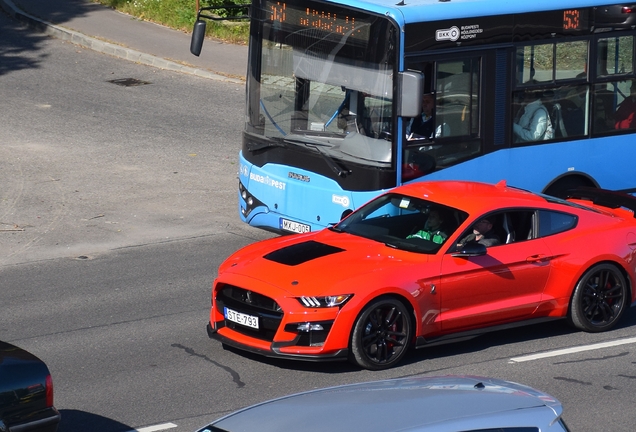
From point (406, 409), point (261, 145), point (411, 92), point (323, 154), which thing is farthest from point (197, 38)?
point (406, 409)

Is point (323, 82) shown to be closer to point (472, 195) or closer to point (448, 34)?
point (448, 34)

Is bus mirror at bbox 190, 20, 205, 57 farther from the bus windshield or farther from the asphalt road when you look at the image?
the asphalt road

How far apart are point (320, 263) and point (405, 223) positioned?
1.17 metres

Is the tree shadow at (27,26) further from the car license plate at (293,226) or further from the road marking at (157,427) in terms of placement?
the road marking at (157,427)

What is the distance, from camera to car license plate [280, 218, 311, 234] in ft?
39.2

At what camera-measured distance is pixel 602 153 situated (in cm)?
1295

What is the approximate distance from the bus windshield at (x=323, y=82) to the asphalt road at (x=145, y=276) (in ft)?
5.99

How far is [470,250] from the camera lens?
9.10 m

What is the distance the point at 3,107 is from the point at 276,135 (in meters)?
9.09

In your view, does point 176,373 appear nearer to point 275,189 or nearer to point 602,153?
point 275,189

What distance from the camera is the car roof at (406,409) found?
443cm

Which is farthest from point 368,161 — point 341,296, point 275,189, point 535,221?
point 341,296

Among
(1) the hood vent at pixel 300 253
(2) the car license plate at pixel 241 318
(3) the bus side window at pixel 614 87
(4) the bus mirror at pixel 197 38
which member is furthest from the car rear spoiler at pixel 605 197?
(4) the bus mirror at pixel 197 38

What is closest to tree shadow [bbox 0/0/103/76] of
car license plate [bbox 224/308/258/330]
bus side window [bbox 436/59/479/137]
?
bus side window [bbox 436/59/479/137]
